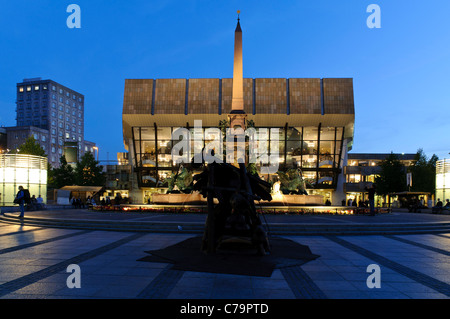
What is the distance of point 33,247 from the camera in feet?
32.0

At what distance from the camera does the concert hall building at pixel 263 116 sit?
46031 mm

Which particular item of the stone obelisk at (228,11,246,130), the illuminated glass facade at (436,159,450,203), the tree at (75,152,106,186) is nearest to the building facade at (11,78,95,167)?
the tree at (75,152,106,186)

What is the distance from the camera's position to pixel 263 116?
4628 centimetres

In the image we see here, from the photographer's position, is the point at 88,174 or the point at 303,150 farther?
the point at 88,174

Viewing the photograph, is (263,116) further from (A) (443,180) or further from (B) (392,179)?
(A) (443,180)

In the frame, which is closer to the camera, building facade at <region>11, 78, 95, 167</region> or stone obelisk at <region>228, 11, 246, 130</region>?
stone obelisk at <region>228, 11, 246, 130</region>

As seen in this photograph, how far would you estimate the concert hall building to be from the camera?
46.0m

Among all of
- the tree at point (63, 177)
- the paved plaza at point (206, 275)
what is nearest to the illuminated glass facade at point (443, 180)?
the paved plaza at point (206, 275)

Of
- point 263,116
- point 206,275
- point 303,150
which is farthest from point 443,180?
point 206,275

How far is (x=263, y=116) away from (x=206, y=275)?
41177 millimetres

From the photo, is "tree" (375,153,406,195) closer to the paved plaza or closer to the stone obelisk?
the stone obelisk

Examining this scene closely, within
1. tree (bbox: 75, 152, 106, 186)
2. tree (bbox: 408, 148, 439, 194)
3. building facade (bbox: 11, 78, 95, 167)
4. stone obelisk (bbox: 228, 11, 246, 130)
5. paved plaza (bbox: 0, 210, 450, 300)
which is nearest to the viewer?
paved plaza (bbox: 0, 210, 450, 300)

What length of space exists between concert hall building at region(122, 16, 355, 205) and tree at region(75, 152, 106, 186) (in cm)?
647
